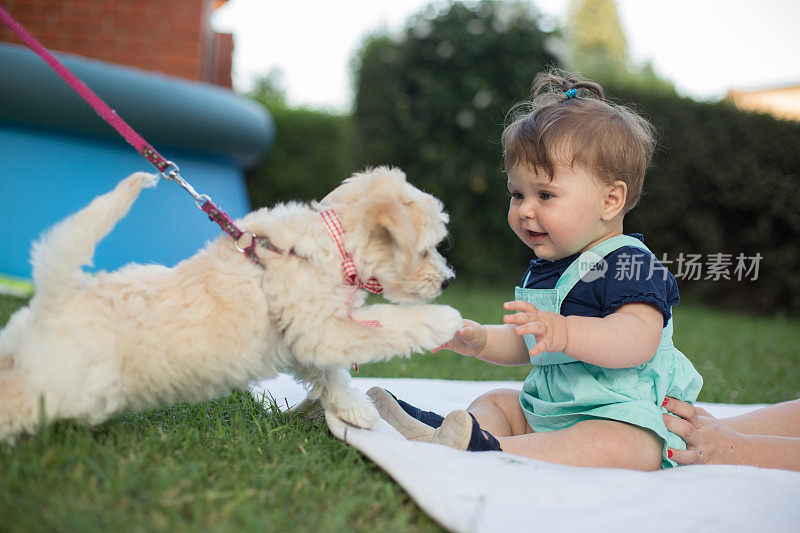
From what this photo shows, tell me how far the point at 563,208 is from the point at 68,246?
1949 millimetres

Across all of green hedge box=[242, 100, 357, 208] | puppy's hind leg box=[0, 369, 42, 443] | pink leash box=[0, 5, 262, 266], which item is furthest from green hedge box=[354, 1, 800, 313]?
puppy's hind leg box=[0, 369, 42, 443]

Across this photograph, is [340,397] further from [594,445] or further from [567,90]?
[567,90]

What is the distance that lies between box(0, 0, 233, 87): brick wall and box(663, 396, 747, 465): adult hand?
8.09 metres

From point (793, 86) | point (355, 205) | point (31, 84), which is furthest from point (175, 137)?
point (793, 86)

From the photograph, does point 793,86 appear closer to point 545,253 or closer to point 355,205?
point 545,253

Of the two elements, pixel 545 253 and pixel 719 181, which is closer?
pixel 545 253

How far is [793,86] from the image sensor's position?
12500mm

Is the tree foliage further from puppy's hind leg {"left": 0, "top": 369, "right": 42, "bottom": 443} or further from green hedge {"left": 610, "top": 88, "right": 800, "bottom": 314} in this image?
puppy's hind leg {"left": 0, "top": 369, "right": 42, "bottom": 443}

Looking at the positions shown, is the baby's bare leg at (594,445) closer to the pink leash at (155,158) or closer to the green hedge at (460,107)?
the pink leash at (155,158)

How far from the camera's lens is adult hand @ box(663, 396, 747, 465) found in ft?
8.36

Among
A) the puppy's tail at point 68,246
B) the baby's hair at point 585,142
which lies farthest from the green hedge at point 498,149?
the puppy's tail at point 68,246

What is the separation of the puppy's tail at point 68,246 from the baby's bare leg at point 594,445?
1.69 meters

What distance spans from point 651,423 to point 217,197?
21.1 ft

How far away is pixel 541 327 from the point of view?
2270 mm
